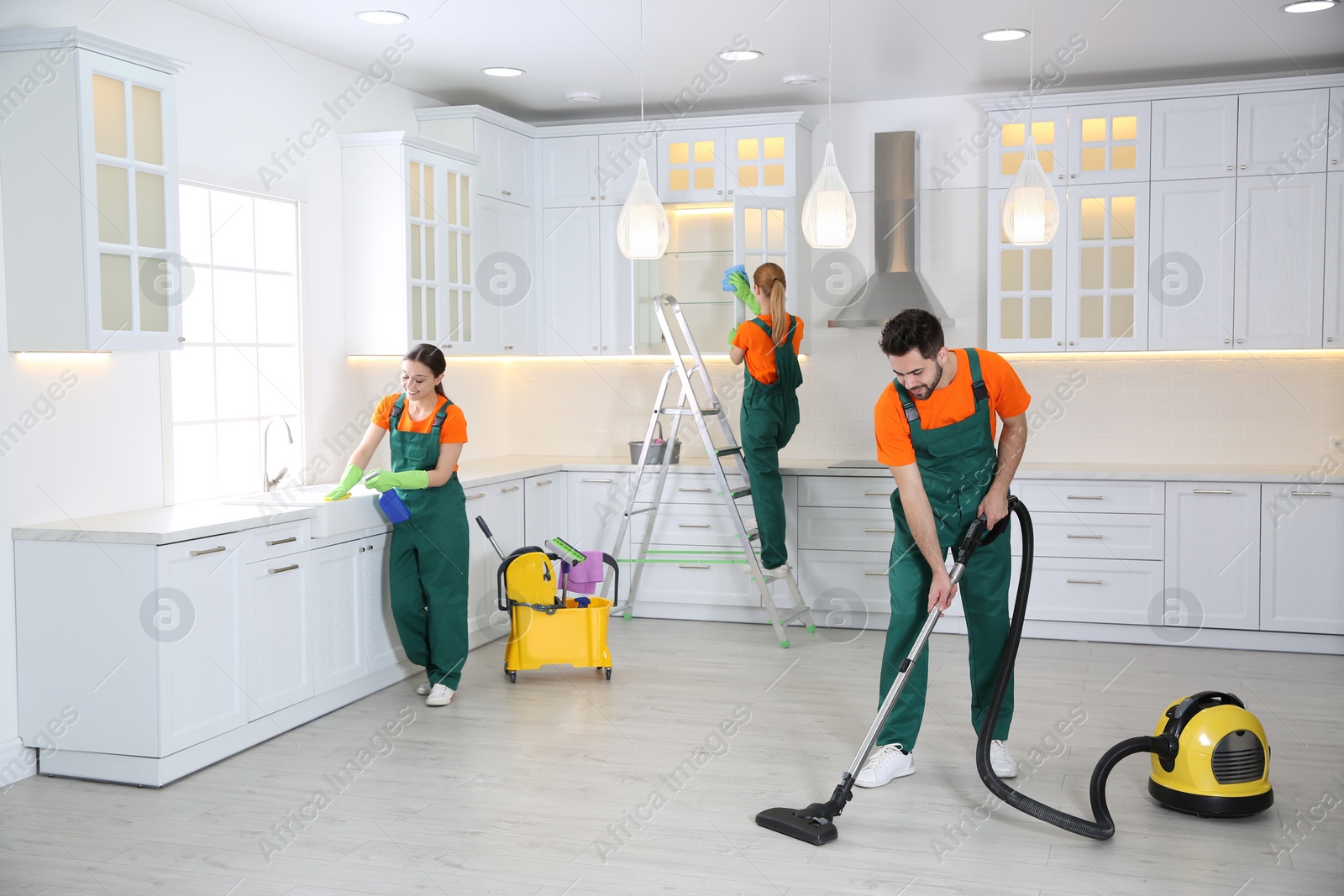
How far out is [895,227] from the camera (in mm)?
6035

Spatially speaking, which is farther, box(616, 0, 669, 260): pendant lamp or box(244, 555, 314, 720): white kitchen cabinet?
box(616, 0, 669, 260): pendant lamp

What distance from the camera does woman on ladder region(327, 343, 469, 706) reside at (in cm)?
445

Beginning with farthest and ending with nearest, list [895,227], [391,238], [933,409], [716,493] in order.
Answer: [895,227], [716,493], [391,238], [933,409]

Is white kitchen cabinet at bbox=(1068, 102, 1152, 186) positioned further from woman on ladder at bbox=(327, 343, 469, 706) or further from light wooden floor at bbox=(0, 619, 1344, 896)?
woman on ladder at bbox=(327, 343, 469, 706)

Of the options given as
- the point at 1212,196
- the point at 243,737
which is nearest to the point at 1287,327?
the point at 1212,196

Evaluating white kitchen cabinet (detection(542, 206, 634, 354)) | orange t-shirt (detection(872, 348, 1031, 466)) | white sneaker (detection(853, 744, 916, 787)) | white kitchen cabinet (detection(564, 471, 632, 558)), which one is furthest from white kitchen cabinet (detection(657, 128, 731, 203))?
white sneaker (detection(853, 744, 916, 787))

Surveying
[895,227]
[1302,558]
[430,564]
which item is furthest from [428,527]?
[1302,558]

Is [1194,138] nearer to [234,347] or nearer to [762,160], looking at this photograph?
[762,160]

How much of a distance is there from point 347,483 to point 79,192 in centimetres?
142

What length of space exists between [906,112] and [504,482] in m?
2.86

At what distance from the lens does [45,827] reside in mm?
3289

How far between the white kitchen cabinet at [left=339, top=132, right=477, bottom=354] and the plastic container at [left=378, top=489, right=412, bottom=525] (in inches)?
39.0

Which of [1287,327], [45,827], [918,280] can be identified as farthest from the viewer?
[918,280]

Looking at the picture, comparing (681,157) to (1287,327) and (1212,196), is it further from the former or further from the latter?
(1287,327)
